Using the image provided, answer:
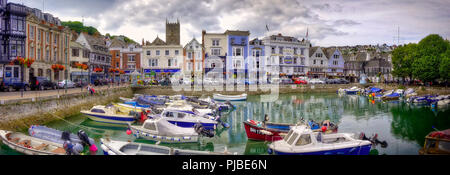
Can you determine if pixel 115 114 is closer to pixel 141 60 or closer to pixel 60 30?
pixel 60 30

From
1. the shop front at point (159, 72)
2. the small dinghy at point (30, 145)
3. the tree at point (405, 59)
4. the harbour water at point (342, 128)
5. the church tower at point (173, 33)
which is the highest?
the church tower at point (173, 33)

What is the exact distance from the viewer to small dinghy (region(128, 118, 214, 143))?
16594mm

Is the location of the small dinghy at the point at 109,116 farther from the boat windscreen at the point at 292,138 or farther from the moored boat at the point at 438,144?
the moored boat at the point at 438,144

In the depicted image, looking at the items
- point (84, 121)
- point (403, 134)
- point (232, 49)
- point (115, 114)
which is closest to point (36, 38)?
point (84, 121)

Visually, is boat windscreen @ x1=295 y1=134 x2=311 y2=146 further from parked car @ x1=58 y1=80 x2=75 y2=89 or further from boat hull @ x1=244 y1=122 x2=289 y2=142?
parked car @ x1=58 y1=80 x2=75 y2=89

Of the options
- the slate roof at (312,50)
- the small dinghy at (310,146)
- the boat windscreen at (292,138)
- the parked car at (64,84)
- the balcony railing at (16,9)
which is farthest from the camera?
the slate roof at (312,50)

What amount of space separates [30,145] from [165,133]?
23.0ft

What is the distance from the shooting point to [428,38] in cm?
5350

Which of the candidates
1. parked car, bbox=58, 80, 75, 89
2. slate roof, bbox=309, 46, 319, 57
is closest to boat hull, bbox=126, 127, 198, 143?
parked car, bbox=58, 80, 75, 89

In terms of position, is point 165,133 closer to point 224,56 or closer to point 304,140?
point 304,140

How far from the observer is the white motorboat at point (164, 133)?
1659 centimetres

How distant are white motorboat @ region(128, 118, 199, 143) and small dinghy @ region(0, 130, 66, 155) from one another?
15.5ft
